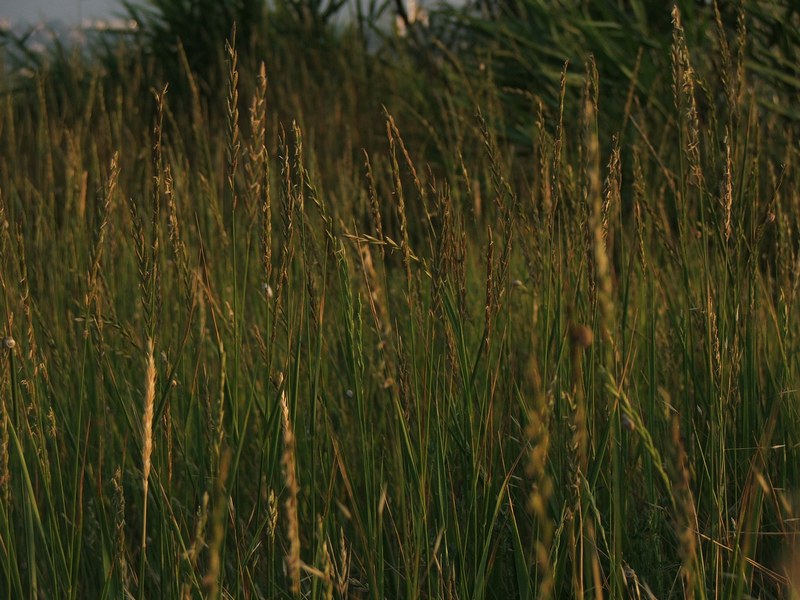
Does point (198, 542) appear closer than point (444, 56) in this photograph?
Yes

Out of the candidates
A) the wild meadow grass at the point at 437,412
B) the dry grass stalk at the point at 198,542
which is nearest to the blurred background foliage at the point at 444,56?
the wild meadow grass at the point at 437,412

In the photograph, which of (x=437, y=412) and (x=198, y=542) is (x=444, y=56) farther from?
(x=198, y=542)

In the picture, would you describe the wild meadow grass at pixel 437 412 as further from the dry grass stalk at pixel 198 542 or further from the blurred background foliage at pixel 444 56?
the blurred background foliage at pixel 444 56

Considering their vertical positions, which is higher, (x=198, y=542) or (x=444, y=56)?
(x=444, y=56)

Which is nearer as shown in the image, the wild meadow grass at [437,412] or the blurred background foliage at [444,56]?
the wild meadow grass at [437,412]

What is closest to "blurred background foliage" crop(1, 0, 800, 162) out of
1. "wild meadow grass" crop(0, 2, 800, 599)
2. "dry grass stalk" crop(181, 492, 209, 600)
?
"wild meadow grass" crop(0, 2, 800, 599)

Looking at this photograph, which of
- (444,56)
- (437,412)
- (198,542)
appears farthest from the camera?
(444,56)

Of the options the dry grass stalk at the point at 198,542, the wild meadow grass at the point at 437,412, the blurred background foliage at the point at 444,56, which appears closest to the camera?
the dry grass stalk at the point at 198,542

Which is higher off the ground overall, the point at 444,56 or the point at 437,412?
the point at 444,56

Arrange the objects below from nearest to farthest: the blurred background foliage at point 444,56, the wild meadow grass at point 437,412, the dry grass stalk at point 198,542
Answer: the dry grass stalk at point 198,542
the wild meadow grass at point 437,412
the blurred background foliage at point 444,56

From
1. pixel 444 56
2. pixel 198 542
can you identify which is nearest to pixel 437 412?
pixel 198 542

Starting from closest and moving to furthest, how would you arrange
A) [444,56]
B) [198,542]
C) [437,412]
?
1. [198,542]
2. [437,412]
3. [444,56]

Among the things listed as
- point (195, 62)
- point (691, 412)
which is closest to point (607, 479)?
point (691, 412)

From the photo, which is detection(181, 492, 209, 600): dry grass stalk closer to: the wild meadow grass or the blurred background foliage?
the wild meadow grass
